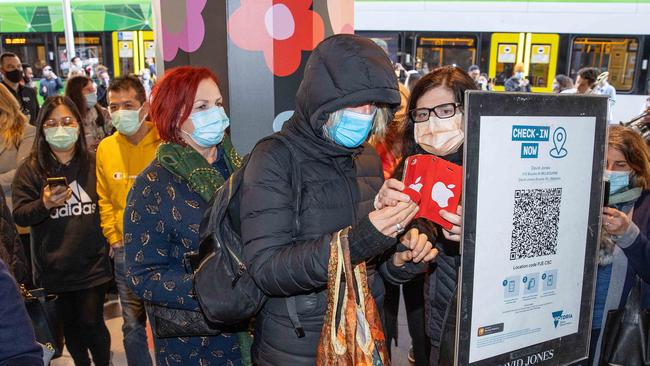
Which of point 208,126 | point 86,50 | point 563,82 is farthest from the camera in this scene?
point 86,50

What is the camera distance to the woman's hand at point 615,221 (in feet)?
6.64

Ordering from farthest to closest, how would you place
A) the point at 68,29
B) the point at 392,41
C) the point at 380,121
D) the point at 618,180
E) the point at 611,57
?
1. the point at 68,29
2. the point at 392,41
3. the point at 611,57
4. the point at 618,180
5. the point at 380,121

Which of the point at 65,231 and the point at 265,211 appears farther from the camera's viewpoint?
the point at 65,231

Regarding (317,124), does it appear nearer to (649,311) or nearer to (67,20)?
(649,311)

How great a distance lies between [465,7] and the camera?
11156 millimetres

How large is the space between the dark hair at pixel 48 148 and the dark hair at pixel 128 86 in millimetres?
292

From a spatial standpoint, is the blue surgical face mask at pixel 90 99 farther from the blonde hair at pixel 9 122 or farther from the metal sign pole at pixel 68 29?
the metal sign pole at pixel 68 29

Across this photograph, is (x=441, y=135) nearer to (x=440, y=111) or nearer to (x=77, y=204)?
(x=440, y=111)

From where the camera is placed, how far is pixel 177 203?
2.11m

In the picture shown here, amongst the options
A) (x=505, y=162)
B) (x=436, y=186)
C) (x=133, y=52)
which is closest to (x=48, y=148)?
(x=436, y=186)

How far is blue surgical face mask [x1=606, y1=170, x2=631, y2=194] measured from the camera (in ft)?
8.23

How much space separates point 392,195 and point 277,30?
176cm

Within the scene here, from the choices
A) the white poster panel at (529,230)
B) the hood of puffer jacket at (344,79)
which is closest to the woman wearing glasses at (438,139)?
the white poster panel at (529,230)

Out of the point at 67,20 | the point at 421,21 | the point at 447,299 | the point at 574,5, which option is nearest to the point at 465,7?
the point at 421,21
